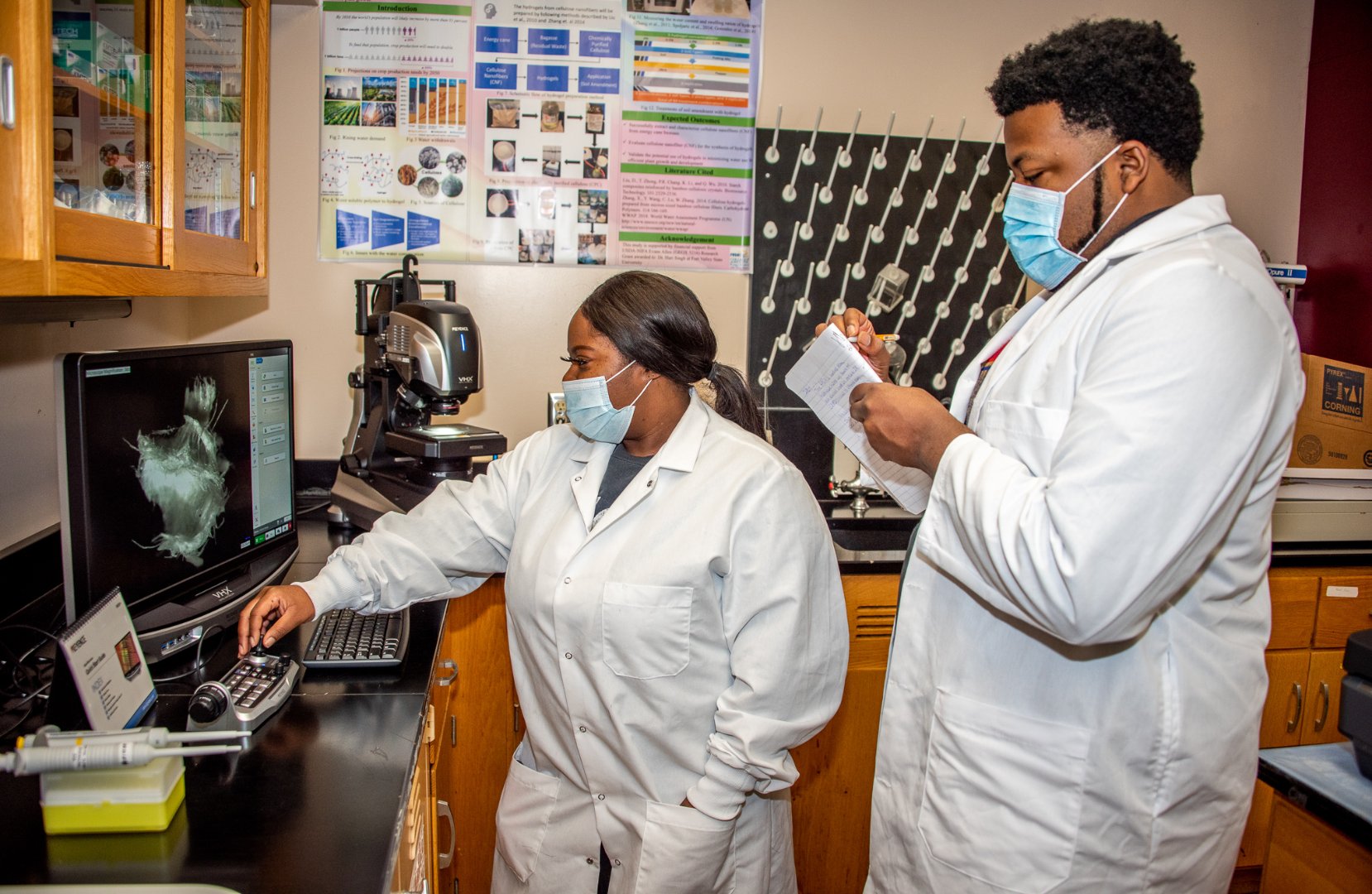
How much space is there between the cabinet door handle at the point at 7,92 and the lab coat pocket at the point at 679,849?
4.05ft

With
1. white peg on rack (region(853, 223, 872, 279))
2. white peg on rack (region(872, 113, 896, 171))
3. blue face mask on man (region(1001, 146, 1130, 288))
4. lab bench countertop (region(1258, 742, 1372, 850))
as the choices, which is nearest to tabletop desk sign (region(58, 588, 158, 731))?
blue face mask on man (region(1001, 146, 1130, 288))

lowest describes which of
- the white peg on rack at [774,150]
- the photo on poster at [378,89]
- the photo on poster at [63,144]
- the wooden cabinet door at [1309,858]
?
the wooden cabinet door at [1309,858]

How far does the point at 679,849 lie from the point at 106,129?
1.36 m

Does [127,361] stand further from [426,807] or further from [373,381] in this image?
[373,381]

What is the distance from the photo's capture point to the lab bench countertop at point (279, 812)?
923 mm

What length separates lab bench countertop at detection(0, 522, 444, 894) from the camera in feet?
3.03

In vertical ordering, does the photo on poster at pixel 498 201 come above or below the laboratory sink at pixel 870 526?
above

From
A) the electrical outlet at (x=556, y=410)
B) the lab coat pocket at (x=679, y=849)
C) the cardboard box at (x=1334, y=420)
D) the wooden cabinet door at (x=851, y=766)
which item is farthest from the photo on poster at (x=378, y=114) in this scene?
the cardboard box at (x=1334, y=420)

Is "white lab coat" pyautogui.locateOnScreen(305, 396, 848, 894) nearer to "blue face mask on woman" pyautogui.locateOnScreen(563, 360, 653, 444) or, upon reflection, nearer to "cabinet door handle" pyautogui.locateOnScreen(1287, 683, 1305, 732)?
"blue face mask on woman" pyautogui.locateOnScreen(563, 360, 653, 444)

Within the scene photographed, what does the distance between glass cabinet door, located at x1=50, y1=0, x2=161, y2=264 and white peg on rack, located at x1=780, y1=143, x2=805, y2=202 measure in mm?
1639

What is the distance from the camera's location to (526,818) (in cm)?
159

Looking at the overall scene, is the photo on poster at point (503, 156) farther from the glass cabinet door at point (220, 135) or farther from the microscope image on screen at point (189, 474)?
the microscope image on screen at point (189, 474)

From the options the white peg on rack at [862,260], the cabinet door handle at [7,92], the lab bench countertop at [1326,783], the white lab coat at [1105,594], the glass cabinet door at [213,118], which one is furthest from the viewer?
the white peg on rack at [862,260]

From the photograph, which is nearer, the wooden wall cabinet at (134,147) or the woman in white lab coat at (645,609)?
the wooden wall cabinet at (134,147)
